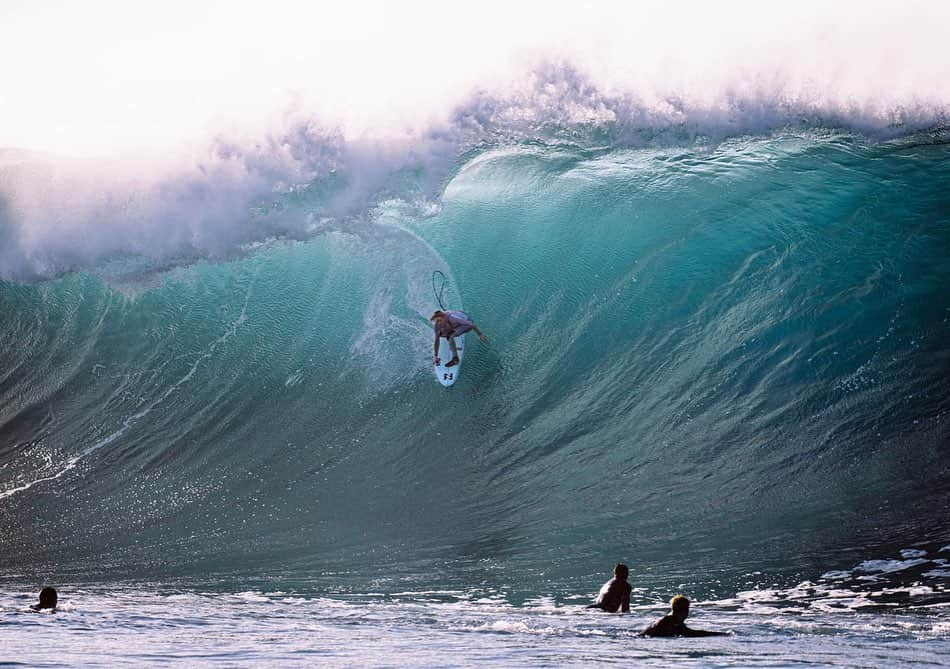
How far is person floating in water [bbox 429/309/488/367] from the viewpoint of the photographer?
→ 10539 mm

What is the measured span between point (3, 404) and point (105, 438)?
1851mm

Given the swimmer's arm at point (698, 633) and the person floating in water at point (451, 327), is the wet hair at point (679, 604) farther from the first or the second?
the person floating in water at point (451, 327)

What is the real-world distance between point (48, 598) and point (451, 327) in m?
5.03

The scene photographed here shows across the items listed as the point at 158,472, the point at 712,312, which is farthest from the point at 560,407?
the point at 158,472

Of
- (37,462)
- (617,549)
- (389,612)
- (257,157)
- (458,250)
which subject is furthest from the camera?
(257,157)

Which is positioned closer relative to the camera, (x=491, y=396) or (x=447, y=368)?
(x=491, y=396)

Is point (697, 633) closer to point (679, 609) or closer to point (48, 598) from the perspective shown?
point (679, 609)

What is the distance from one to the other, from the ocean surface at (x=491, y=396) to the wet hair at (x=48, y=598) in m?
0.25

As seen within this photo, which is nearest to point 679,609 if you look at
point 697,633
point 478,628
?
point 697,633

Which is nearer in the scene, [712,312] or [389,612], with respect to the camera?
[389,612]

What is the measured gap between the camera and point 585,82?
1296 cm

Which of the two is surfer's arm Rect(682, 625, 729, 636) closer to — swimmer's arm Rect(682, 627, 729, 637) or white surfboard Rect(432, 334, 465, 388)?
swimmer's arm Rect(682, 627, 729, 637)

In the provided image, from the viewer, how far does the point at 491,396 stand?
10.3 m

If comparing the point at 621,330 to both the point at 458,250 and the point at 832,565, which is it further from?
the point at 832,565
